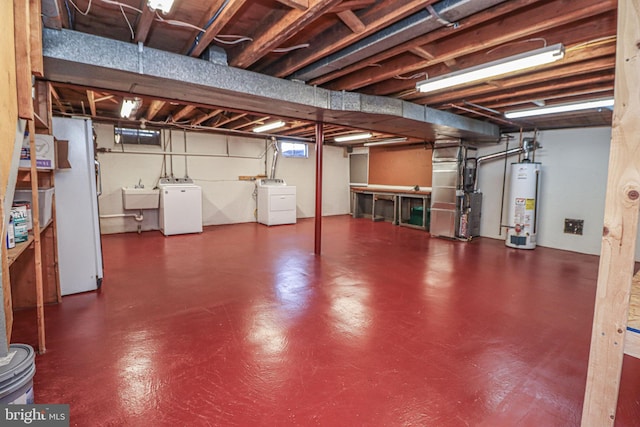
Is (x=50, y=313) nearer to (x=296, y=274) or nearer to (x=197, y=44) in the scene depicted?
(x=296, y=274)

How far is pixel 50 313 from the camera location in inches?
109

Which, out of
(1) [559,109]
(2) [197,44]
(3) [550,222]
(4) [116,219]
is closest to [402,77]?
(2) [197,44]

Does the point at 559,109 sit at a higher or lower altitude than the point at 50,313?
higher

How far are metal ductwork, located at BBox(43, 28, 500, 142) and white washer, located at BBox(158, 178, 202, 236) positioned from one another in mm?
3054

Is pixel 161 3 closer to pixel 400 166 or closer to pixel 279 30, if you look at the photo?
pixel 279 30

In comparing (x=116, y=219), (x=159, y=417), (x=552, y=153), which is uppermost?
(x=552, y=153)

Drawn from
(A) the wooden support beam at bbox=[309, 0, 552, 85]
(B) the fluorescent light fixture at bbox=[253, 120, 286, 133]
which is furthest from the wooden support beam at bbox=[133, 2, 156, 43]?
(B) the fluorescent light fixture at bbox=[253, 120, 286, 133]

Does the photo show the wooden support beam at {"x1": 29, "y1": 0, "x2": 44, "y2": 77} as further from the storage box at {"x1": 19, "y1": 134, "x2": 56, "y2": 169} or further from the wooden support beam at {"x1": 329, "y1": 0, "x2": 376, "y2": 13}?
the wooden support beam at {"x1": 329, "y1": 0, "x2": 376, "y2": 13}

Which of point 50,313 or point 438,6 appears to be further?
point 50,313

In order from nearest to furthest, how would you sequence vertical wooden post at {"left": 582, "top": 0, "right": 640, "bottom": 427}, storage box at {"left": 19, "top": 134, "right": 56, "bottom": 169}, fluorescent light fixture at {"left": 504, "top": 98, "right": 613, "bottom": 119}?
vertical wooden post at {"left": 582, "top": 0, "right": 640, "bottom": 427}
storage box at {"left": 19, "top": 134, "right": 56, "bottom": 169}
fluorescent light fixture at {"left": 504, "top": 98, "right": 613, "bottom": 119}

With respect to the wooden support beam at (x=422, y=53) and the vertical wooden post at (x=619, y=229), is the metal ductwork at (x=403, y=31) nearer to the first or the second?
the wooden support beam at (x=422, y=53)

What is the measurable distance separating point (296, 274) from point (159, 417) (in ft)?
8.06

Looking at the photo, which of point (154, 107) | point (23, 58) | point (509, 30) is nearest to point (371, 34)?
point (509, 30)

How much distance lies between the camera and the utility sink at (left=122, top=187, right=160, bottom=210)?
6.01 m
